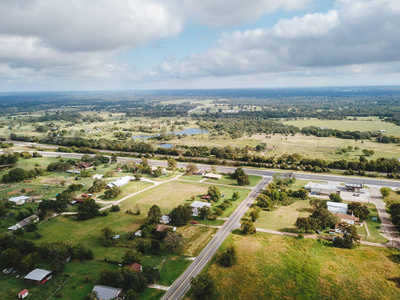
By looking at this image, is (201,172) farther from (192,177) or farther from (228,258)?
(228,258)

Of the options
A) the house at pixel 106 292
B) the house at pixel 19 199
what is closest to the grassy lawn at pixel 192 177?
the house at pixel 19 199

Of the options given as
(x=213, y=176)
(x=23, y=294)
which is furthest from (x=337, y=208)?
(x=23, y=294)

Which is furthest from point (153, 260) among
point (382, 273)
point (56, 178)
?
point (56, 178)

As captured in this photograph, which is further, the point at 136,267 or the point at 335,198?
the point at 335,198

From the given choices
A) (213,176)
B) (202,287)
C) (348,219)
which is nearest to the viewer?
(202,287)

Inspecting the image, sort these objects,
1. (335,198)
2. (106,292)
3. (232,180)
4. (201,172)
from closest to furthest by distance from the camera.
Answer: (106,292), (335,198), (232,180), (201,172)

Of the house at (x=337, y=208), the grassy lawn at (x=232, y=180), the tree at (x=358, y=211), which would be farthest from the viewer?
the grassy lawn at (x=232, y=180)

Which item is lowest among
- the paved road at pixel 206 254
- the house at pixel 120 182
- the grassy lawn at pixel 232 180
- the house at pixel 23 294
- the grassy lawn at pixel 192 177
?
the paved road at pixel 206 254

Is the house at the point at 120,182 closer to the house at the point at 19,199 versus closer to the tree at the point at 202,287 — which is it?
the house at the point at 19,199
